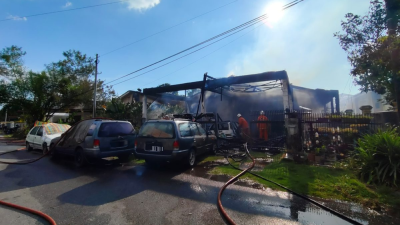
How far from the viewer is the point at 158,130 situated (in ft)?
21.7

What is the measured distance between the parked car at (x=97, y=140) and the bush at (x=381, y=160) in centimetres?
713

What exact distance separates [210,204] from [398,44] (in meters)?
6.03

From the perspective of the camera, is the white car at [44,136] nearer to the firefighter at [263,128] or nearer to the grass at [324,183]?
the grass at [324,183]

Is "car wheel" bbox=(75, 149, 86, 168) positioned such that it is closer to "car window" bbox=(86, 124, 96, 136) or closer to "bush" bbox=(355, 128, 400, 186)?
"car window" bbox=(86, 124, 96, 136)

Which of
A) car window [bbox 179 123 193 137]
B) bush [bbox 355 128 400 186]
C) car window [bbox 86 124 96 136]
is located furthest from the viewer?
car window [bbox 86 124 96 136]

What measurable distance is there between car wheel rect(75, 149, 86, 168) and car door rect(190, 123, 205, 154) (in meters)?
3.76

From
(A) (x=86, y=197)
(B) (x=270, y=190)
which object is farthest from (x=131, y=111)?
(B) (x=270, y=190)

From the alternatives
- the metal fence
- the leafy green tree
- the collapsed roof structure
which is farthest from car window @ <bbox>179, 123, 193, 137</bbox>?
the leafy green tree

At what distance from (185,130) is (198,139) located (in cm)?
85

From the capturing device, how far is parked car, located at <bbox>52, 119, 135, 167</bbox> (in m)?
6.87

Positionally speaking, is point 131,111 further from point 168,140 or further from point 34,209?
point 34,209

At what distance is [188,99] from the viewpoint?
21.5 m

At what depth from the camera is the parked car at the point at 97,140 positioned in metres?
6.87

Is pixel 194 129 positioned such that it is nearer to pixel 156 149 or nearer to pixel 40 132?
pixel 156 149
